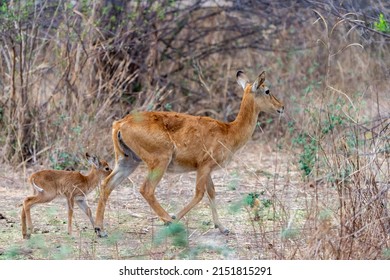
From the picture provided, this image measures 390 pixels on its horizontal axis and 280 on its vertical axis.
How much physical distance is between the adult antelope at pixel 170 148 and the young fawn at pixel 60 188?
23 centimetres

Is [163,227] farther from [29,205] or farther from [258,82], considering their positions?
[258,82]

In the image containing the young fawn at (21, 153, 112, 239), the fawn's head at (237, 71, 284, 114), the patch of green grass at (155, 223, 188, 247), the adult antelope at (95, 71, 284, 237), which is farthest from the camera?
the fawn's head at (237, 71, 284, 114)

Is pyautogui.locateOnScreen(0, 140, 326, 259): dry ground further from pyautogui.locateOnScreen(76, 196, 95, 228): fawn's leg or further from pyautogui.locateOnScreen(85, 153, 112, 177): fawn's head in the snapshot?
pyautogui.locateOnScreen(85, 153, 112, 177): fawn's head

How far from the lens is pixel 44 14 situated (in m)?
12.0

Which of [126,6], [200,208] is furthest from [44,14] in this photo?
[200,208]

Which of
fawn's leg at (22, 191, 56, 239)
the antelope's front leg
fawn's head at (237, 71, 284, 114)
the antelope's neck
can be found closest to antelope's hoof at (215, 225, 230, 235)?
the antelope's neck

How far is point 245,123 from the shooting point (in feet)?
30.1

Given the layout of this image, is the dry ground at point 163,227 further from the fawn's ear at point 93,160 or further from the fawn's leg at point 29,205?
the fawn's ear at point 93,160

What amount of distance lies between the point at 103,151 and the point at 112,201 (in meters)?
1.73

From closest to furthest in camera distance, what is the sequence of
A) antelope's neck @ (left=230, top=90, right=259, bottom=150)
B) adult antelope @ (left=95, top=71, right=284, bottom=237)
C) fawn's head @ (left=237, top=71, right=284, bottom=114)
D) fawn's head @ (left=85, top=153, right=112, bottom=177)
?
adult antelope @ (left=95, top=71, right=284, bottom=237) → fawn's head @ (left=85, top=153, right=112, bottom=177) → antelope's neck @ (left=230, top=90, right=259, bottom=150) → fawn's head @ (left=237, top=71, right=284, bottom=114)

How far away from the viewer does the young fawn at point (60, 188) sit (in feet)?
27.1

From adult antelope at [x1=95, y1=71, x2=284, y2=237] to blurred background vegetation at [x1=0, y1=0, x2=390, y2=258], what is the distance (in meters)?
0.52

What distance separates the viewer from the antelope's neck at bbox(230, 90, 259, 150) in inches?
357
